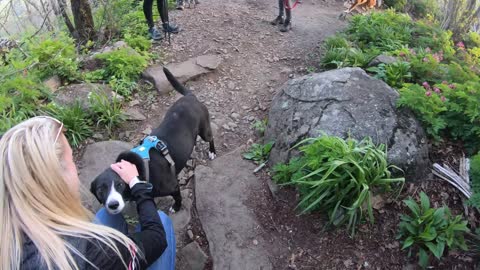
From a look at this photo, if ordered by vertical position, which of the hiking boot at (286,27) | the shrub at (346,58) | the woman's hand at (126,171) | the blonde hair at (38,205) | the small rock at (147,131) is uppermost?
the blonde hair at (38,205)

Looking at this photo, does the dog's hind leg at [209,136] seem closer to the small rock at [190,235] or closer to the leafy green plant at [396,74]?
the small rock at [190,235]

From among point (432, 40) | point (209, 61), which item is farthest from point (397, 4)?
point (209, 61)

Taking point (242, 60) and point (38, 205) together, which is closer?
point (38, 205)

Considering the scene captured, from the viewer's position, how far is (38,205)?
58.9 inches

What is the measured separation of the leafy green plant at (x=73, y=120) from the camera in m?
3.90

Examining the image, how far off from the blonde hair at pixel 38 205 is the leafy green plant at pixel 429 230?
2163 millimetres

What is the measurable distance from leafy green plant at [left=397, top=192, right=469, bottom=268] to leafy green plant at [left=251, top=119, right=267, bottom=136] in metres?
1.88

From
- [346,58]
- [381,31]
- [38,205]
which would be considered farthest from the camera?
[381,31]

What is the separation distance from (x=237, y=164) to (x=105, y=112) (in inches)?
68.2

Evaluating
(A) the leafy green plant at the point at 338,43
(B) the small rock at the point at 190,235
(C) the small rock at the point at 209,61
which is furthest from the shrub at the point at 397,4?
(B) the small rock at the point at 190,235

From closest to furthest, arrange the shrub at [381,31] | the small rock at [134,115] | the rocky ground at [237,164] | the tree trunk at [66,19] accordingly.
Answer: the rocky ground at [237,164]
the small rock at [134,115]
the shrub at [381,31]
the tree trunk at [66,19]

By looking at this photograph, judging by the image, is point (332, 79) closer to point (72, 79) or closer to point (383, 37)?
point (383, 37)

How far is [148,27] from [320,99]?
3.56 m

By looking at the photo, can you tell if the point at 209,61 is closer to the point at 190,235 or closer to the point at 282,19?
the point at 282,19
